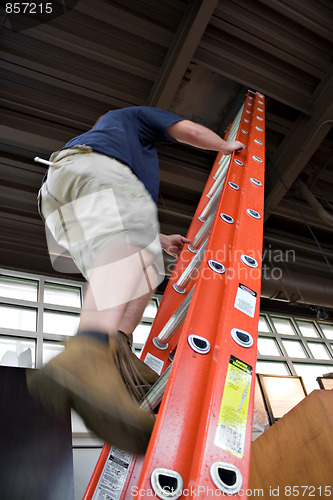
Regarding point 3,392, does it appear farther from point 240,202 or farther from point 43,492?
point 240,202

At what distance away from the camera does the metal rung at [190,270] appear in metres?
1.79

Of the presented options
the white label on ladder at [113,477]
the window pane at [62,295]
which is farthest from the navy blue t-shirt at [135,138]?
the window pane at [62,295]

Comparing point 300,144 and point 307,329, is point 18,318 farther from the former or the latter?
point 307,329

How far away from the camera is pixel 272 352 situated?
6.29m

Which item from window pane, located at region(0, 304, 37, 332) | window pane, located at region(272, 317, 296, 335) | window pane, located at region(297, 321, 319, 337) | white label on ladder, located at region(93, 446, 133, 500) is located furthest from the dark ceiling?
window pane, located at region(297, 321, 319, 337)

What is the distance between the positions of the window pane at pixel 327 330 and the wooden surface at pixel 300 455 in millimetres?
5507

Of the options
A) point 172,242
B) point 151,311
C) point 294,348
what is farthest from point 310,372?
point 172,242

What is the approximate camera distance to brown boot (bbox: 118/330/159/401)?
1214 mm

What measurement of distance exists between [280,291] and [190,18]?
143 inches

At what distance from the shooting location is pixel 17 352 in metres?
4.37

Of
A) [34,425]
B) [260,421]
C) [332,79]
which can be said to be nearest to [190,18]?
[332,79]

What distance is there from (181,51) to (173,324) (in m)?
2.87

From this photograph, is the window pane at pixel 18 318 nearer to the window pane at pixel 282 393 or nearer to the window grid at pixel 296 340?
the window pane at pixel 282 393

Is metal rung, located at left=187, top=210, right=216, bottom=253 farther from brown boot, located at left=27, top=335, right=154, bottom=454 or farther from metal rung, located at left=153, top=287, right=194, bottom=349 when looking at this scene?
brown boot, located at left=27, top=335, right=154, bottom=454
